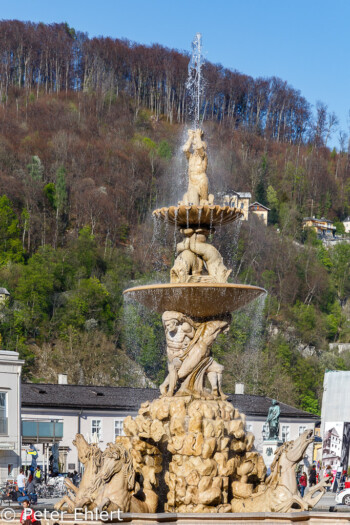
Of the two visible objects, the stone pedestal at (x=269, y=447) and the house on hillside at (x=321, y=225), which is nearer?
the stone pedestal at (x=269, y=447)

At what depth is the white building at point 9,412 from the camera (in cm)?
4325

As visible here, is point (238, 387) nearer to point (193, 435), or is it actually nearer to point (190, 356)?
point (190, 356)

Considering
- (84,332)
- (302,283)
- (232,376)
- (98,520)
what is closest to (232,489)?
(98,520)

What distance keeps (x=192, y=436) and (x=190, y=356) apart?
153cm

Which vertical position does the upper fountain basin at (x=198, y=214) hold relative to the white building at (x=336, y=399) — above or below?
above

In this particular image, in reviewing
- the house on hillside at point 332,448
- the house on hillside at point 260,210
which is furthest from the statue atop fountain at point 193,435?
the house on hillside at point 260,210

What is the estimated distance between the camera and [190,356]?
59.4ft

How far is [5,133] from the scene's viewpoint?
5049 inches

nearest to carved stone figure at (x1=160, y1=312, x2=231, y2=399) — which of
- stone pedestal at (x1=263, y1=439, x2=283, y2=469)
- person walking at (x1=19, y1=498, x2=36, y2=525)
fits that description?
person walking at (x1=19, y1=498, x2=36, y2=525)

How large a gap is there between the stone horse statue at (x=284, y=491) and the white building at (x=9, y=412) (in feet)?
89.0

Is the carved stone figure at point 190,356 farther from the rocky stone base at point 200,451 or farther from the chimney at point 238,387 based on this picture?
the chimney at point 238,387

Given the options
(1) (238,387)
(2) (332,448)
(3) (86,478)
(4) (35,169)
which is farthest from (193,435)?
(4) (35,169)

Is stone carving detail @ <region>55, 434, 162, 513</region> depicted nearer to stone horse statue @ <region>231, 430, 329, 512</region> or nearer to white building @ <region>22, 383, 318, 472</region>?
stone horse statue @ <region>231, 430, 329, 512</region>

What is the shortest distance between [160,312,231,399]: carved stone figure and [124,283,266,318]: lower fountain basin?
183mm
